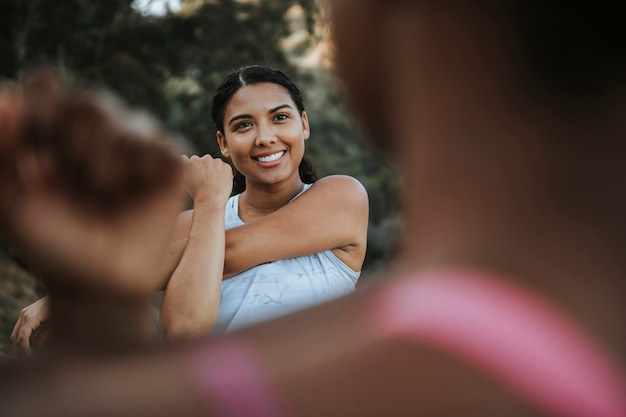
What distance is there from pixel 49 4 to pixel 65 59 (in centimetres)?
61

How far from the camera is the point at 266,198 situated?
2.49 m

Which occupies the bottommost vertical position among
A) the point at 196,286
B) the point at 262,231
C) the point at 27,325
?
the point at 27,325

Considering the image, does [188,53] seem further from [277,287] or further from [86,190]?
[86,190]

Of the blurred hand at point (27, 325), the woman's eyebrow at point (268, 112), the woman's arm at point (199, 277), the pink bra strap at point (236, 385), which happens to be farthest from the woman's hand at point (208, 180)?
the pink bra strap at point (236, 385)

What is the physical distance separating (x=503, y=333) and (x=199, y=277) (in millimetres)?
1581

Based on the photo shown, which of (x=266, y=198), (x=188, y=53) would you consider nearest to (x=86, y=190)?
(x=266, y=198)

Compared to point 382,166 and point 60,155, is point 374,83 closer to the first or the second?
point 60,155

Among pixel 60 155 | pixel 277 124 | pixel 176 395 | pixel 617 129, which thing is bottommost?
pixel 176 395

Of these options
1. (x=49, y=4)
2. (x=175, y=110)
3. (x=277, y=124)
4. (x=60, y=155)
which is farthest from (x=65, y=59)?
(x=60, y=155)

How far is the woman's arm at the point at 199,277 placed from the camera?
2025mm

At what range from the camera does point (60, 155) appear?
58 centimetres

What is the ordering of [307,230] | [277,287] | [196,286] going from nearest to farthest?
[196,286], [277,287], [307,230]

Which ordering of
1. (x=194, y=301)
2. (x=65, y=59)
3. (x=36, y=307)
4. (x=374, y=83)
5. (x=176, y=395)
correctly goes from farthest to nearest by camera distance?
(x=65, y=59), (x=36, y=307), (x=194, y=301), (x=374, y=83), (x=176, y=395)

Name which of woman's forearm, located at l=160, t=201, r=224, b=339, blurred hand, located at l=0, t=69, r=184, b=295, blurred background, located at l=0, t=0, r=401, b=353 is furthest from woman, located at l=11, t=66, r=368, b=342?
blurred background, located at l=0, t=0, r=401, b=353
